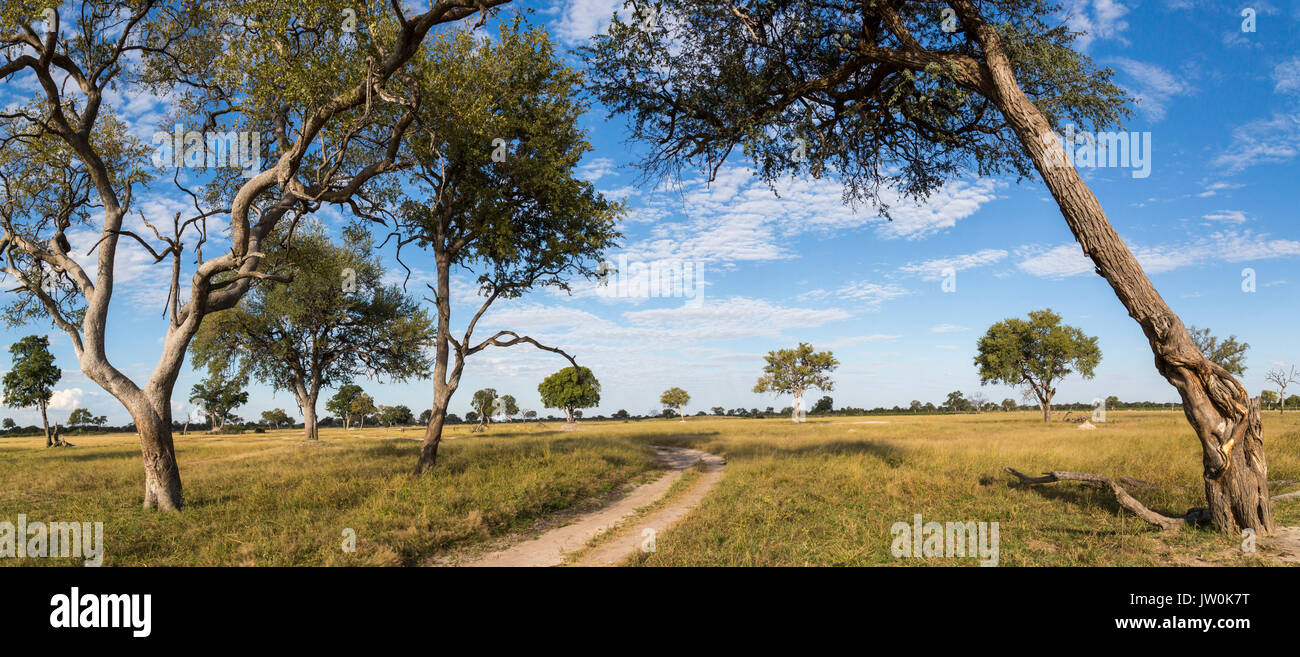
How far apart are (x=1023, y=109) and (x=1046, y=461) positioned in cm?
1249

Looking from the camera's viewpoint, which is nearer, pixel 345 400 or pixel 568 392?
pixel 568 392

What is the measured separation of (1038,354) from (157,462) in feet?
210

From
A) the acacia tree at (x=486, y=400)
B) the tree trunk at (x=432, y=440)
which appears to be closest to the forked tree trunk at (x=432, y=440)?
the tree trunk at (x=432, y=440)

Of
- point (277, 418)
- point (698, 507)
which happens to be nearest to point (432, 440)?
point (698, 507)

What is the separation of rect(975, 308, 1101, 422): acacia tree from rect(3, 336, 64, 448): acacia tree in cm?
8849

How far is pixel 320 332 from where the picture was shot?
35.7m

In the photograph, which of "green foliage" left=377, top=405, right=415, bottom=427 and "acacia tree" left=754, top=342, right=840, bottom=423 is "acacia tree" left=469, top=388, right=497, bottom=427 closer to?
"green foliage" left=377, top=405, right=415, bottom=427

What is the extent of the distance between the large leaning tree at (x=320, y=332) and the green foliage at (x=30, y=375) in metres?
32.2

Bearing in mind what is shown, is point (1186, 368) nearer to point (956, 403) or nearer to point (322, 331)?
point (322, 331)

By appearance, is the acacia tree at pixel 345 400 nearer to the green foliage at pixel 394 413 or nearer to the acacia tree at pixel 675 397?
the green foliage at pixel 394 413

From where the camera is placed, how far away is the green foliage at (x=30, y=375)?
164 ft

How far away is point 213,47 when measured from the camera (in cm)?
1594

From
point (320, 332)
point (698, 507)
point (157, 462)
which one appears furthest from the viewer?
point (320, 332)

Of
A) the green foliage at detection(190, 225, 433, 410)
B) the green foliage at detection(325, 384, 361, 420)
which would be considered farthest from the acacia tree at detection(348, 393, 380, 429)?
the green foliage at detection(190, 225, 433, 410)
